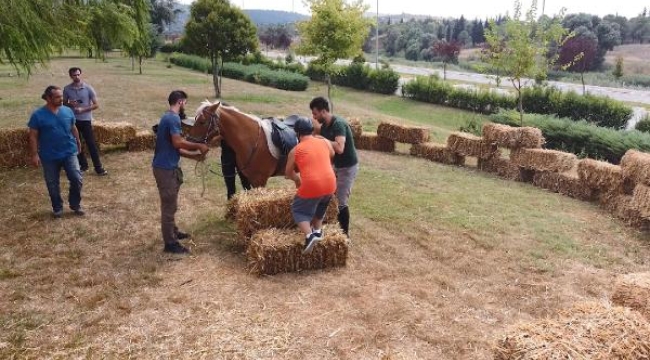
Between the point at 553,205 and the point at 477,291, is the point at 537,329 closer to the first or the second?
the point at 477,291

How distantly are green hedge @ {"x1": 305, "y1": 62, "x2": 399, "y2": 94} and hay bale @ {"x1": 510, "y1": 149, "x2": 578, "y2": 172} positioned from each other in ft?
64.8

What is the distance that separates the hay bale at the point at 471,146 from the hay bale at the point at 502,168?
209 mm

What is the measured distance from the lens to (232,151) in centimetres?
739

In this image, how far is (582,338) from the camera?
11.6 ft

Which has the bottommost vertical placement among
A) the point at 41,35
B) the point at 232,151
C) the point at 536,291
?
the point at 536,291

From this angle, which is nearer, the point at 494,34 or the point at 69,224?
the point at 69,224

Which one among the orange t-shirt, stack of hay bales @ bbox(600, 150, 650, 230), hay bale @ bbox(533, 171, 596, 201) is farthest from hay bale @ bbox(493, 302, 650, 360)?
hay bale @ bbox(533, 171, 596, 201)

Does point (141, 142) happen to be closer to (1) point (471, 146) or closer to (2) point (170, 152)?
(2) point (170, 152)

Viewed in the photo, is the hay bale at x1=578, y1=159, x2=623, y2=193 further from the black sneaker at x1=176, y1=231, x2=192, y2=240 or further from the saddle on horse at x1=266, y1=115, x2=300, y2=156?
the black sneaker at x1=176, y1=231, x2=192, y2=240

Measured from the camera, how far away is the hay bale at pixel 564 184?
10.6 metres

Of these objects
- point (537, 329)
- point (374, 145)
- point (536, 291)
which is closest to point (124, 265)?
point (537, 329)

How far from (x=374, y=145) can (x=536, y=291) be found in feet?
30.0

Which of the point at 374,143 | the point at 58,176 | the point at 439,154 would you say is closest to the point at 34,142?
the point at 58,176

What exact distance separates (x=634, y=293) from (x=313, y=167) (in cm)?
372
